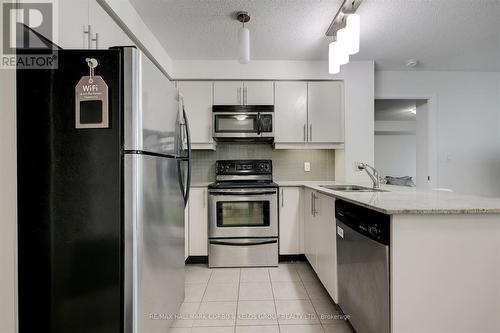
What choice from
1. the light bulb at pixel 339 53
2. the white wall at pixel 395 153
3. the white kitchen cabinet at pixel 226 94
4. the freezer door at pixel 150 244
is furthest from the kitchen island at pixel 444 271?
the white wall at pixel 395 153

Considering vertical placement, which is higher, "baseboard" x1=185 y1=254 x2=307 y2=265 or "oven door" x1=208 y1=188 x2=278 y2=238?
"oven door" x1=208 y1=188 x2=278 y2=238

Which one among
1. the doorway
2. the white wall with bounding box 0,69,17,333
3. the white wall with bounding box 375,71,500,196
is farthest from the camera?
the doorway

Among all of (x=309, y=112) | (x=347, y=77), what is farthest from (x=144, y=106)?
(x=347, y=77)

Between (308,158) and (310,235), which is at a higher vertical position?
(308,158)

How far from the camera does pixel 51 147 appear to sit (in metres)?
1.09

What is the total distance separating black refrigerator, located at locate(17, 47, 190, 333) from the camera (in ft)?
3.55

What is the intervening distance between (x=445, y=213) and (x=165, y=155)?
144 centimetres

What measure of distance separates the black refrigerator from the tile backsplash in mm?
2095

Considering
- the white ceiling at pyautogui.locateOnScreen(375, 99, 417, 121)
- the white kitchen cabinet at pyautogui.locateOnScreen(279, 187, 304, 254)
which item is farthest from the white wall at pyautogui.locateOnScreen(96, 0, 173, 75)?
the white ceiling at pyautogui.locateOnScreen(375, 99, 417, 121)

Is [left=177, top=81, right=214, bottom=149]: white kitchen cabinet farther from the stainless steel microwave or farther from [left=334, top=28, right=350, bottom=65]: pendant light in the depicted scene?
[left=334, top=28, right=350, bottom=65]: pendant light

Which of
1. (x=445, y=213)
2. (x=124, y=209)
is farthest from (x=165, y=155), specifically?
(x=445, y=213)

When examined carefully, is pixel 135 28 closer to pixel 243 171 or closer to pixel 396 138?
pixel 243 171

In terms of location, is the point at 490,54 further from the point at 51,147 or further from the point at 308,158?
the point at 51,147

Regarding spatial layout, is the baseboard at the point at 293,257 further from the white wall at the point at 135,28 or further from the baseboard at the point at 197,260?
the white wall at the point at 135,28
